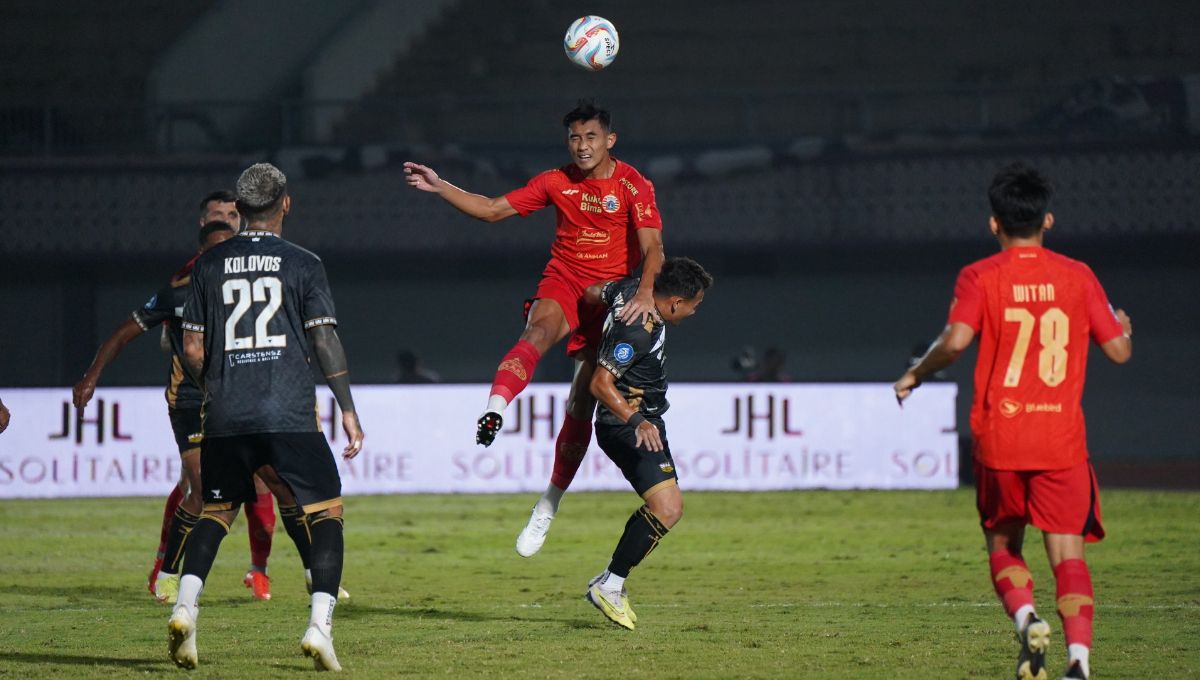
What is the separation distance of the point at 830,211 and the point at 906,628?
14618 millimetres

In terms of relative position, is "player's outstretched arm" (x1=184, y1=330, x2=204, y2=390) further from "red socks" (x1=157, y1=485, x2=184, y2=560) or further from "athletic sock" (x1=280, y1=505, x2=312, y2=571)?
"red socks" (x1=157, y1=485, x2=184, y2=560)

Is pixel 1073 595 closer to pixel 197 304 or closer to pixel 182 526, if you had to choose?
pixel 197 304

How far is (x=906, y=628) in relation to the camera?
792cm

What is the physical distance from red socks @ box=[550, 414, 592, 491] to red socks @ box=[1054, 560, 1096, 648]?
3.80 meters

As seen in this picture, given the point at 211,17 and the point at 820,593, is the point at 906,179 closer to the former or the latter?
the point at 211,17

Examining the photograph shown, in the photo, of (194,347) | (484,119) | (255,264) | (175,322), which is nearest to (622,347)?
(255,264)

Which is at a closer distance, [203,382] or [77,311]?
[203,382]

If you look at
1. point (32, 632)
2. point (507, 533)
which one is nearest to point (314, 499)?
point (32, 632)

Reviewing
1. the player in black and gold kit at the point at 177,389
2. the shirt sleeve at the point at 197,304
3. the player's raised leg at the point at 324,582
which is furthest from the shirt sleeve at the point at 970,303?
the player in black and gold kit at the point at 177,389

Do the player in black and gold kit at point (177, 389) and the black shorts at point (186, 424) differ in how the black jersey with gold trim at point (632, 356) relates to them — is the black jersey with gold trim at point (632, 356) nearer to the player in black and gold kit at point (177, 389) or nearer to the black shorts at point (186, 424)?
the player in black and gold kit at point (177, 389)

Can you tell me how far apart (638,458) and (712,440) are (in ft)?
31.9

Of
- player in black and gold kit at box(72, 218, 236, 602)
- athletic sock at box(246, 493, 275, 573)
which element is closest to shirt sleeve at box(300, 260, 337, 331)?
player in black and gold kit at box(72, 218, 236, 602)

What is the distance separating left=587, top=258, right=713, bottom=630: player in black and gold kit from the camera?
26.1 ft

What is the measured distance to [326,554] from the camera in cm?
643
